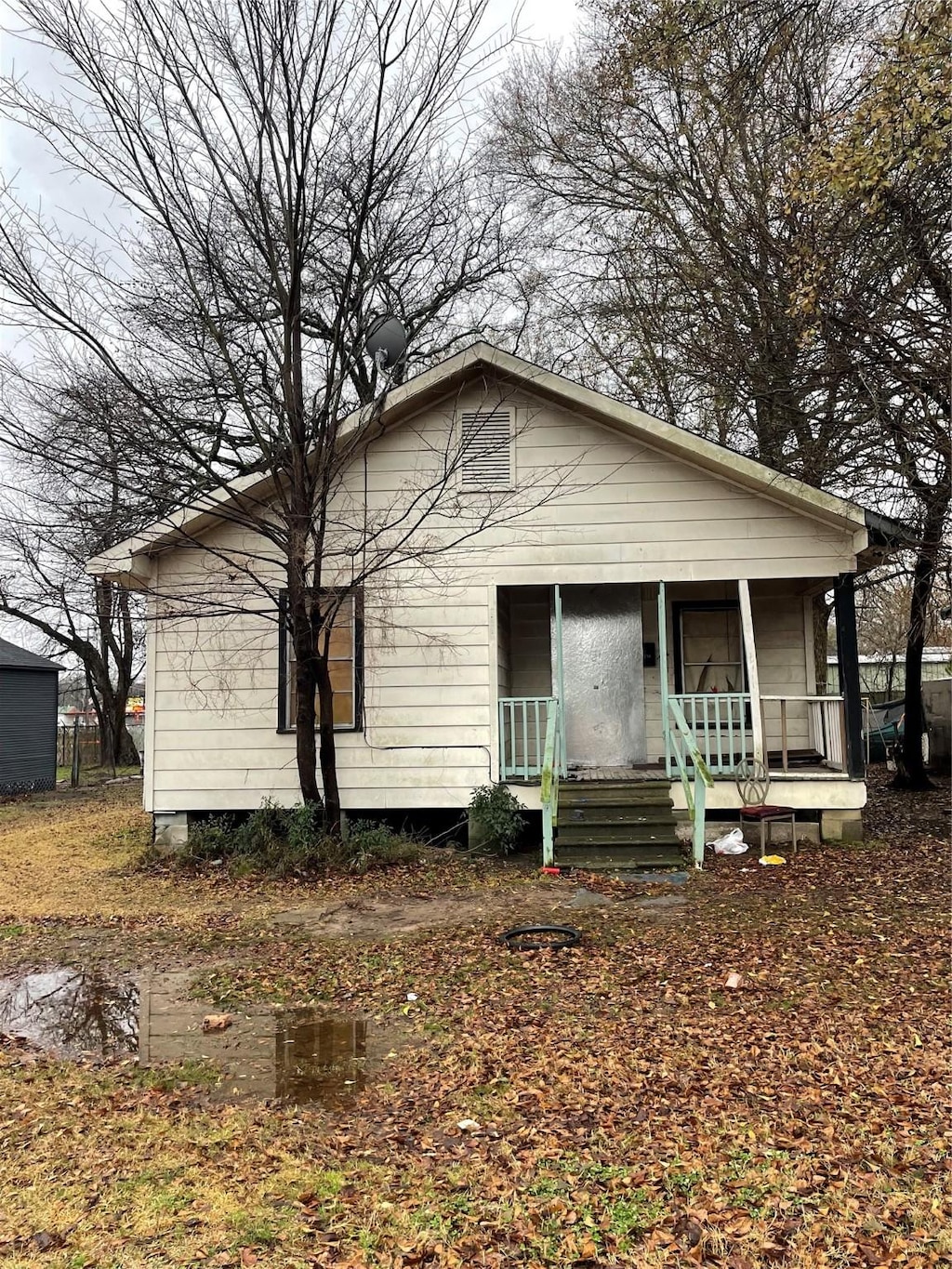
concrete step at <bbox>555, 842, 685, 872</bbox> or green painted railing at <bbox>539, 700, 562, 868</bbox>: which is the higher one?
green painted railing at <bbox>539, 700, 562, 868</bbox>

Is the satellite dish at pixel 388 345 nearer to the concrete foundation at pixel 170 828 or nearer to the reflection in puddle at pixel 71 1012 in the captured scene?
the concrete foundation at pixel 170 828

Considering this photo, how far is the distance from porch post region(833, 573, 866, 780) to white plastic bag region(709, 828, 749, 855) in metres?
1.55

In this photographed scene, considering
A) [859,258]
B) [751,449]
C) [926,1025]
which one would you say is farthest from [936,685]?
[926,1025]

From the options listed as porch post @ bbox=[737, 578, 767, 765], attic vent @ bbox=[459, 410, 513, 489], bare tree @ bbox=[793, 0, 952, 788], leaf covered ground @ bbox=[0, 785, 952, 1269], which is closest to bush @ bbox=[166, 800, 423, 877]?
leaf covered ground @ bbox=[0, 785, 952, 1269]

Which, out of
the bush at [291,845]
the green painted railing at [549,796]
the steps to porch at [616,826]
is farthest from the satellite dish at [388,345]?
the steps to porch at [616,826]

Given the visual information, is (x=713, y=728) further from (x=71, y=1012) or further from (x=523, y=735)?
(x=71, y=1012)

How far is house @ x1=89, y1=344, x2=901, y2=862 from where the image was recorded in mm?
10016

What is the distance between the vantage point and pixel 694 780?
9617 millimetres

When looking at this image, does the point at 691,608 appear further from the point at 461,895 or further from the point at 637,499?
the point at 461,895

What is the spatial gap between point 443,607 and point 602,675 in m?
2.38

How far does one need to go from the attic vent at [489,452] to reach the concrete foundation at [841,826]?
537cm

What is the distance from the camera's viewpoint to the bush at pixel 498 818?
9.80m

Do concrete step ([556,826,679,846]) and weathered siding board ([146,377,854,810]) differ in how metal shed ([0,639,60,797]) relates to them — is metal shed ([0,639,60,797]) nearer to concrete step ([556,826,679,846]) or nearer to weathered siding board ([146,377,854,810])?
weathered siding board ([146,377,854,810])

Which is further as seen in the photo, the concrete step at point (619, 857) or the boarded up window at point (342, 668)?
the boarded up window at point (342, 668)
